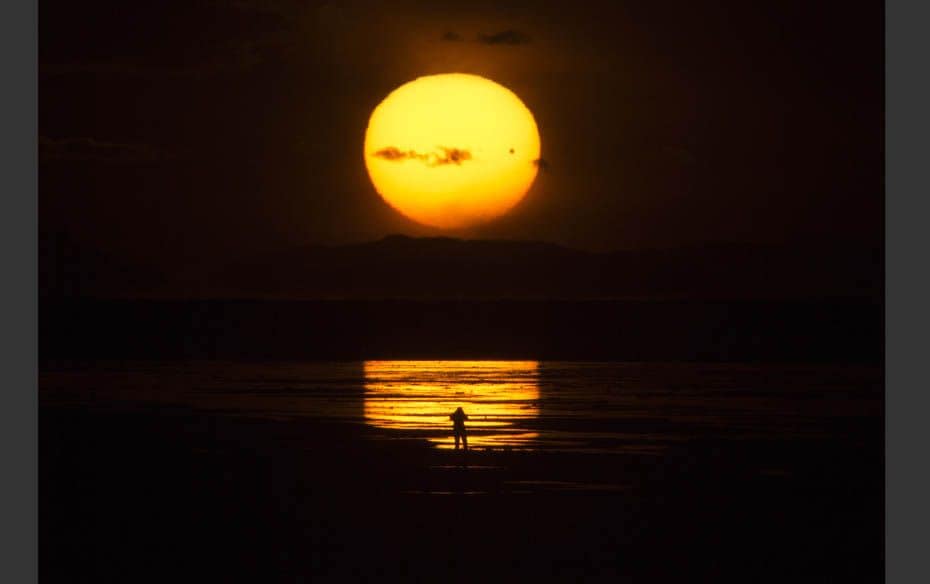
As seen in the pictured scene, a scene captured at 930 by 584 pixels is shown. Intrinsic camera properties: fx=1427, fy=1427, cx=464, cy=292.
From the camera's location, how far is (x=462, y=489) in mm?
29016

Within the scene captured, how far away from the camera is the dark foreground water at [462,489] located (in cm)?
2455

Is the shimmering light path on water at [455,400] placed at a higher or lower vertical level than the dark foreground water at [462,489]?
higher

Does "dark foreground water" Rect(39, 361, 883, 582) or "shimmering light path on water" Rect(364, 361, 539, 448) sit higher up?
"shimmering light path on water" Rect(364, 361, 539, 448)

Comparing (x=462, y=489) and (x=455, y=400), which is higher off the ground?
(x=455, y=400)

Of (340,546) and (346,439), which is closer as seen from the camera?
(340,546)

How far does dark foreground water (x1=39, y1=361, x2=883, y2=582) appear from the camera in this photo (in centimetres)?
2455

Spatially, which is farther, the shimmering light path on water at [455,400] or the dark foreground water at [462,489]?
the shimmering light path on water at [455,400]

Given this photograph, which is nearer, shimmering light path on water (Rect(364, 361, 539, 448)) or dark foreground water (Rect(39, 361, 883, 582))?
dark foreground water (Rect(39, 361, 883, 582))

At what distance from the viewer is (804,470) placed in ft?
102

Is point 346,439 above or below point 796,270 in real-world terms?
below

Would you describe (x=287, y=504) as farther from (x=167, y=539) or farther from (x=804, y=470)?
(x=804, y=470)

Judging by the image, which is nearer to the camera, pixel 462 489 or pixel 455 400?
pixel 462 489

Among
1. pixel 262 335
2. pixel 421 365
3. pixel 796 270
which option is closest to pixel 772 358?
pixel 796 270

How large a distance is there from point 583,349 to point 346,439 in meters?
56.3
